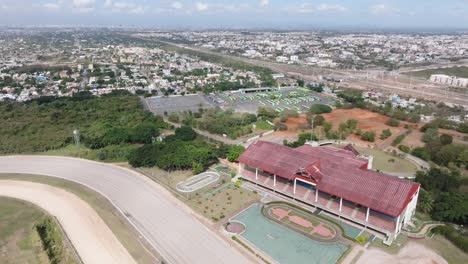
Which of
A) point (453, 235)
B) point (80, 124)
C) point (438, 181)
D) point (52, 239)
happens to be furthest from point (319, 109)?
point (52, 239)

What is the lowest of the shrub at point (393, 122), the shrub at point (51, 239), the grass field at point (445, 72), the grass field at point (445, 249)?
the shrub at point (51, 239)

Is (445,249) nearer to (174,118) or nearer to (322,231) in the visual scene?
(322,231)

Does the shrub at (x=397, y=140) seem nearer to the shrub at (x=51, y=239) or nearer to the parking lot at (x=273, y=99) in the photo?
the parking lot at (x=273, y=99)

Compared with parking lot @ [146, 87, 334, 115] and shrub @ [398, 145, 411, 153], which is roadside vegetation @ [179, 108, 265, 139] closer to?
parking lot @ [146, 87, 334, 115]

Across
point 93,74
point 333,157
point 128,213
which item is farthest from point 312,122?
point 93,74

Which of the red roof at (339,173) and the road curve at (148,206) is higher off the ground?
the red roof at (339,173)

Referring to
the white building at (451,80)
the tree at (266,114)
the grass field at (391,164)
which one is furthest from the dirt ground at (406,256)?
the white building at (451,80)
